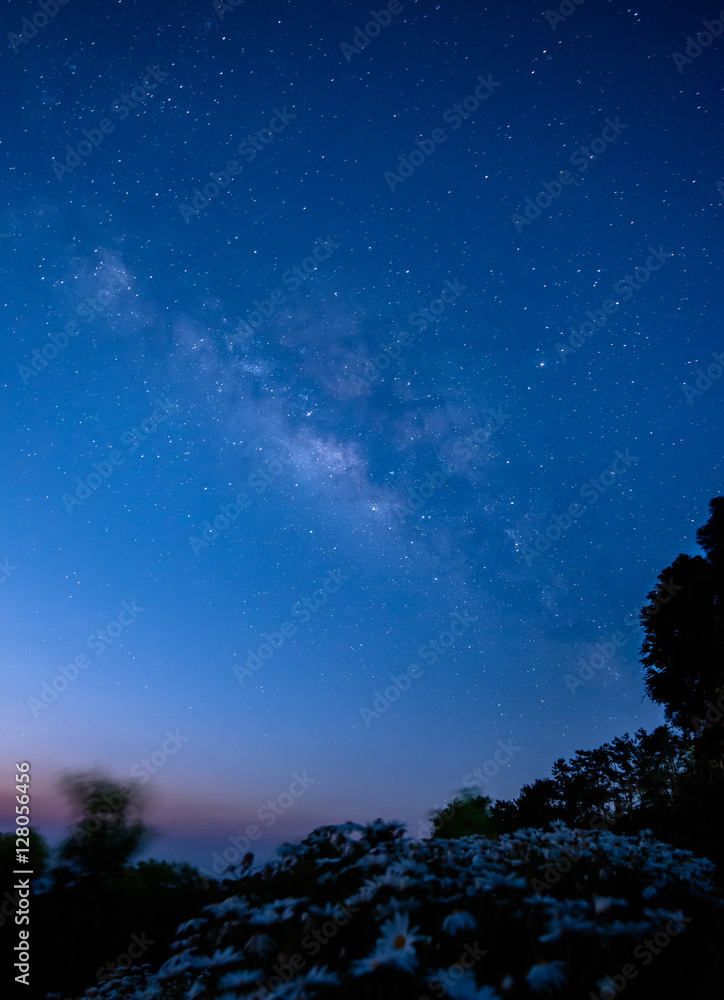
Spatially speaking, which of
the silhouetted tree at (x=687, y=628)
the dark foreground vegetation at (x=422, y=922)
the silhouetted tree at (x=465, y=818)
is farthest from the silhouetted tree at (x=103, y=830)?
the silhouetted tree at (x=687, y=628)

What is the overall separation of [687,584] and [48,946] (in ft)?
59.6

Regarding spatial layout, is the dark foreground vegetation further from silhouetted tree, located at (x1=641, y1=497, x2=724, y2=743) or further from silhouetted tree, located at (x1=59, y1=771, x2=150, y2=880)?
silhouetted tree, located at (x1=641, y1=497, x2=724, y2=743)

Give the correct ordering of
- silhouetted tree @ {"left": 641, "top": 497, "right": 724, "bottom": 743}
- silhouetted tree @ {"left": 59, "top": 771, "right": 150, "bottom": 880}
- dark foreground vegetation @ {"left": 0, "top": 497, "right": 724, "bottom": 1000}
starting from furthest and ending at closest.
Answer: silhouetted tree @ {"left": 641, "top": 497, "right": 724, "bottom": 743}
silhouetted tree @ {"left": 59, "top": 771, "right": 150, "bottom": 880}
dark foreground vegetation @ {"left": 0, "top": 497, "right": 724, "bottom": 1000}

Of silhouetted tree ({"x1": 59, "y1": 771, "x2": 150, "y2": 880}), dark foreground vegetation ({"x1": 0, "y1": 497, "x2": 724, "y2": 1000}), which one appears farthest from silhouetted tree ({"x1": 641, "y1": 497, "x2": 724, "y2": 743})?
silhouetted tree ({"x1": 59, "y1": 771, "x2": 150, "y2": 880})

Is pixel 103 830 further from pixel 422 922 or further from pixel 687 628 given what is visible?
pixel 687 628

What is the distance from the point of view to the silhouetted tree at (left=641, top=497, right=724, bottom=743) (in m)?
15.8

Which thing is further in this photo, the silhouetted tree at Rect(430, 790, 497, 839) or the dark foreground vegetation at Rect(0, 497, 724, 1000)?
the silhouetted tree at Rect(430, 790, 497, 839)

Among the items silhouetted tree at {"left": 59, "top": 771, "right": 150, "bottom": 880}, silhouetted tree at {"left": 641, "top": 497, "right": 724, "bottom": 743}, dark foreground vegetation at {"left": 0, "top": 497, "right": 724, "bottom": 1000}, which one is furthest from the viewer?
silhouetted tree at {"left": 641, "top": 497, "right": 724, "bottom": 743}

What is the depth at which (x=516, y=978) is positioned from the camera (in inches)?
98.4

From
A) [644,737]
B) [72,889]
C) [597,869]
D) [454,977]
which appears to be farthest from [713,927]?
[644,737]

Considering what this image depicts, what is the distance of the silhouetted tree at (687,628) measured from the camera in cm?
1577

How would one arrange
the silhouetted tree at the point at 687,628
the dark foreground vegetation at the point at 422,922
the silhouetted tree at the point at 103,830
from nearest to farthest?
the dark foreground vegetation at the point at 422,922, the silhouetted tree at the point at 103,830, the silhouetted tree at the point at 687,628

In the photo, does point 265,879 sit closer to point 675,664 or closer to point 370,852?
point 370,852

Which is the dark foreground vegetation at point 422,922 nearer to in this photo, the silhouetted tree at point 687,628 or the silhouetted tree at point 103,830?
the silhouetted tree at point 103,830
